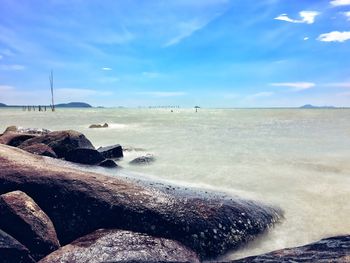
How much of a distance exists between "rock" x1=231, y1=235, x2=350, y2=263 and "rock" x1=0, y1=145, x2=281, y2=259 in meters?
1.55

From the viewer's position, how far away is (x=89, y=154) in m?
14.2

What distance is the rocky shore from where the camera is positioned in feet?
21.6

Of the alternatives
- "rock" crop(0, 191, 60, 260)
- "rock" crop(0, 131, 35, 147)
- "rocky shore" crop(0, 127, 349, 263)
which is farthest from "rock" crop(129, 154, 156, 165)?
"rock" crop(0, 191, 60, 260)

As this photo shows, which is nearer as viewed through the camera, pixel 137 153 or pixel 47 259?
pixel 47 259

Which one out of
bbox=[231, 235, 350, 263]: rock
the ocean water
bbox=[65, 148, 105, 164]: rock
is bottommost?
the ocean water

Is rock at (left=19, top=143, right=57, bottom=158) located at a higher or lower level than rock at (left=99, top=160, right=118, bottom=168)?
higher

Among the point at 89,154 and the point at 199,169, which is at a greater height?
the point at 89,154

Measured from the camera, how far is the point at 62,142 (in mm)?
14312

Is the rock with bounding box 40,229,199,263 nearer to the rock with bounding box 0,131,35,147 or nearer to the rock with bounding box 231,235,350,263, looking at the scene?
the rock with bounding box 231,235,350,263

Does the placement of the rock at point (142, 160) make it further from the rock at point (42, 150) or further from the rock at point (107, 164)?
the rock at point (42, 150)

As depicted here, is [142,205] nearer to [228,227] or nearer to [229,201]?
[228,227]

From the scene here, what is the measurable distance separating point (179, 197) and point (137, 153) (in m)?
14.5

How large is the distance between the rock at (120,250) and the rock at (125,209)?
1.12 feet

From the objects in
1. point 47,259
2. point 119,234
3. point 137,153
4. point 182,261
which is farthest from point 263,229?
point 137,153
